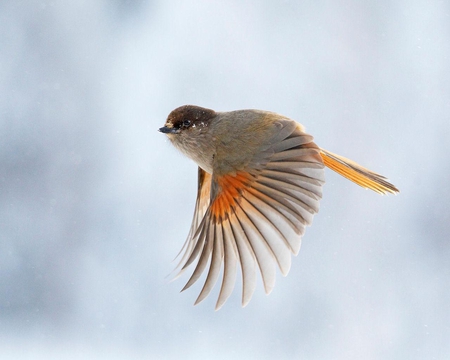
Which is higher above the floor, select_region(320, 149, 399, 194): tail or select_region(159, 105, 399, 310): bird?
select_region(320, 149, 399, 194): tail

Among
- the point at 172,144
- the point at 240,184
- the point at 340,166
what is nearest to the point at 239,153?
the point at 240,184

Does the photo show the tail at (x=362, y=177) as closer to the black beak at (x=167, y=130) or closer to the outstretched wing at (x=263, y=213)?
the outstretched wing at (x=263, y=213)

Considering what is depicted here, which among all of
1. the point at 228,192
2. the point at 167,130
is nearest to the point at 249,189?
the point at 228,192

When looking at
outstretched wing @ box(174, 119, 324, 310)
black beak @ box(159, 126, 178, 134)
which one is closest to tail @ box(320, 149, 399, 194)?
outstretched wing @ box(174, 119, 324, 310)

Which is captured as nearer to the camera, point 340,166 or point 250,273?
point 250,273

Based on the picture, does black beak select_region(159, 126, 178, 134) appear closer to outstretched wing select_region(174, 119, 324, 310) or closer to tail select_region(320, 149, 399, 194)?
outstretched wing select_region(174, 119, 324, 310)

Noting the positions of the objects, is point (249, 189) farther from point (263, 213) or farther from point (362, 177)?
point (362, 177)

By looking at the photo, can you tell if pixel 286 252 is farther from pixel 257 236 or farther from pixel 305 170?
pixel 305 170
